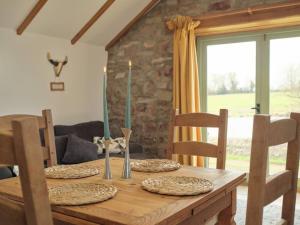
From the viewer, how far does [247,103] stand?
445 cm

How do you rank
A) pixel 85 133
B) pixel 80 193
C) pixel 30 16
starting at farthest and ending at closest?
pixel 85 133 → pixel 30 16 → pixel 80 193

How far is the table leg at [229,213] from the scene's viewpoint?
166 cm

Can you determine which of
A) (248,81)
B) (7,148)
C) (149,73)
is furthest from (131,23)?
(7,148)

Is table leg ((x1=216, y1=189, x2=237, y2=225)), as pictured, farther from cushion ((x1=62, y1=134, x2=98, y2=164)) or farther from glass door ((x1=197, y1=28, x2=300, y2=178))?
glass door ((x1=197, y1=28, x2=300, y2=178))

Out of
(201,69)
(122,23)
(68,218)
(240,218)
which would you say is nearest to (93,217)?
(68,218)

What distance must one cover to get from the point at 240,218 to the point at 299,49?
222 cm

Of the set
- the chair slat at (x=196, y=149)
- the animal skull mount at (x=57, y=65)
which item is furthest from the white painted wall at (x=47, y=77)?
the chair slat at (x=196, y=149)

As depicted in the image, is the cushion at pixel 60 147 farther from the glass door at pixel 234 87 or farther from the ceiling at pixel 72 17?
the glass door at pixel 234 87

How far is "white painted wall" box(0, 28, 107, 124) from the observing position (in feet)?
13.1

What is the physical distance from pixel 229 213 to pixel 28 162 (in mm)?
1178

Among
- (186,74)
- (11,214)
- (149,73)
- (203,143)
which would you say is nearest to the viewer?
(11,214)

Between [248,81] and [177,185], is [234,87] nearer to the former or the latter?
[248,81]

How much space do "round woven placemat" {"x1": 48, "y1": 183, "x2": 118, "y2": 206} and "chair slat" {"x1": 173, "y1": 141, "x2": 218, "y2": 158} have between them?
2.75ft

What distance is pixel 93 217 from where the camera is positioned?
1.15 m
